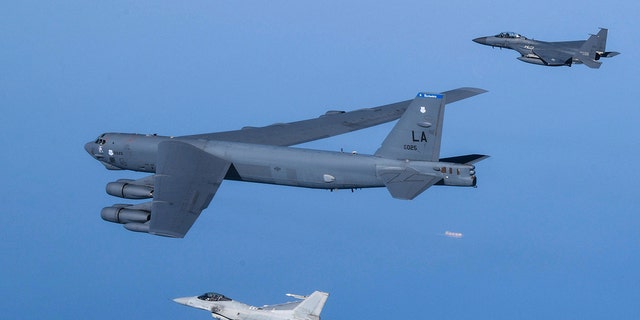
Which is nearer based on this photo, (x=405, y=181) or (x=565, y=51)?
(x=405, y=181)

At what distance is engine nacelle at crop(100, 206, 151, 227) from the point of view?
83.9 meters

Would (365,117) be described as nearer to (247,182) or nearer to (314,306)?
(247,182)

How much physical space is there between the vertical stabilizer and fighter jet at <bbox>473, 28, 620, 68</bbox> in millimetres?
35586

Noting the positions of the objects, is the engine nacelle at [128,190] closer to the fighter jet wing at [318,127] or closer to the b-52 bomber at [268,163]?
the b-52 bomber at [268,163]

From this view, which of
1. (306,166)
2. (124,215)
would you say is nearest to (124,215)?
(124,215)

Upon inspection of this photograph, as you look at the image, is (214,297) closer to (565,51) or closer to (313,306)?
(313,306)

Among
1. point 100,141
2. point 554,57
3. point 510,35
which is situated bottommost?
point 100,141

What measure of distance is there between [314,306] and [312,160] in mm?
11920

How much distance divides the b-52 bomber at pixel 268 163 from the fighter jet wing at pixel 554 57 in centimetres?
2360

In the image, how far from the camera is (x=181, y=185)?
84.5 metres

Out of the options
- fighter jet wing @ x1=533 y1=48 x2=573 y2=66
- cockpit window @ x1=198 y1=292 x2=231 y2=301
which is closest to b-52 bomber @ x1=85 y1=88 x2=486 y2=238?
cockpit window @ x1=198 y1=292 x2=231 y2=301

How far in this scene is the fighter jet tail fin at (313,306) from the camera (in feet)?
262

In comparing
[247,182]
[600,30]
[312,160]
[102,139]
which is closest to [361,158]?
[312,160]

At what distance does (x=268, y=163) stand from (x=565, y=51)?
40.9 meters
